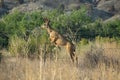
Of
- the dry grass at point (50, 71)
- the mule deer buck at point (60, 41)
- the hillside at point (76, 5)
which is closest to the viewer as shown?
the dry grass at point (50, 71)

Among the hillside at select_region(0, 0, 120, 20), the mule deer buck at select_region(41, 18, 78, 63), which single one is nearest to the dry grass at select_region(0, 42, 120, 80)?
the mule deer buck at select_region(41, 18, 78, 63)

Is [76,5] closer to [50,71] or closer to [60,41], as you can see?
[60,41]

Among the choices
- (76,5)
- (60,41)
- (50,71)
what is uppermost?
(50,71)

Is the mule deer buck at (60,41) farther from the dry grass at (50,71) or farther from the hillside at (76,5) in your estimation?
the hillside at (76,5)

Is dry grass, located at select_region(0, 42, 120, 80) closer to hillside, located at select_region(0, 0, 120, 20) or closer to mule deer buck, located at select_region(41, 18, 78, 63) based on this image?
mule deer buck, located at select_region(41, 18, 78, 63)

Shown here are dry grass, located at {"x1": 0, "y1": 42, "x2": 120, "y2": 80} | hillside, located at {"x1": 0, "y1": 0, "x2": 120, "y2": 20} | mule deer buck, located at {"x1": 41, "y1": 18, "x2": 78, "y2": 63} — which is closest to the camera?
dry grass, located at {"x1": 0, "y1": 42, "x2": 120, "y2": 80}

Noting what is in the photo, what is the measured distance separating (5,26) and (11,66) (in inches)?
457

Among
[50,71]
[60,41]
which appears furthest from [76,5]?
[50,71]

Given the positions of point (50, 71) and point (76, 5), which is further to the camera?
point (76, 5)

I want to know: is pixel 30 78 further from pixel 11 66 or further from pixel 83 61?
pixel 83 61

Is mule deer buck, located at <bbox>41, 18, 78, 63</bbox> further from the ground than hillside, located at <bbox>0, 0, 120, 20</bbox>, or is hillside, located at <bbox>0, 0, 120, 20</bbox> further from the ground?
mule deer buck, located at <bbox>41, 18, 78, 63</bbox>

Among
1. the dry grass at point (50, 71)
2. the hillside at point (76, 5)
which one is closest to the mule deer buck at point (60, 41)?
the dry grass at point (50, 71)

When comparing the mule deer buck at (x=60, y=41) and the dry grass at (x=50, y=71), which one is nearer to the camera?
the dry grass at (x=50, y=71)

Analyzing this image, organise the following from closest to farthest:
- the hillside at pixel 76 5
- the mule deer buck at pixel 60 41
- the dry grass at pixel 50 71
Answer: the dry grass at pixel 50 71, the mule deer buck at pixel 60 41, the hillside at pixel 76 5
